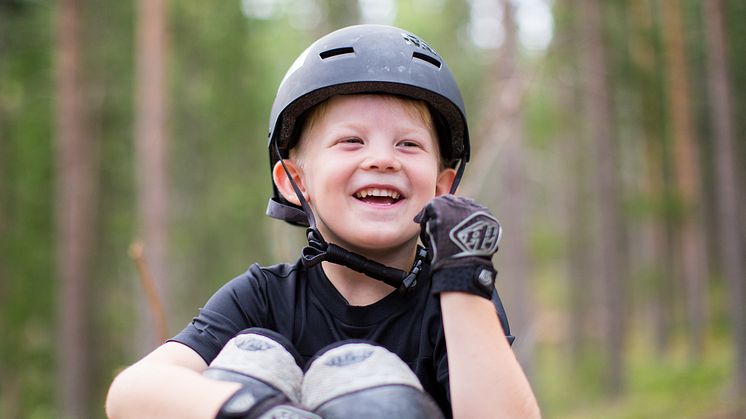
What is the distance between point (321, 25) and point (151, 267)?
1065 cm

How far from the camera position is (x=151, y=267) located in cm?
1363

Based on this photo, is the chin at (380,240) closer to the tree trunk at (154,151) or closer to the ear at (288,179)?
the ear at (288,179)

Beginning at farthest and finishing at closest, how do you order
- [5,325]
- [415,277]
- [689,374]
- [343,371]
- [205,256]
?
[205,256] → [689,374] → [5,325] → [415,277] → [343,371]

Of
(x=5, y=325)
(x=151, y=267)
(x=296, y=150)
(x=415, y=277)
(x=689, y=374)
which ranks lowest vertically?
(x=689, y=374)

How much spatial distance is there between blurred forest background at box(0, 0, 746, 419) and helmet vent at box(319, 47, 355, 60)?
22.2ft

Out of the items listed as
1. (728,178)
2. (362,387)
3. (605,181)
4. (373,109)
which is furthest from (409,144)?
(605,181)

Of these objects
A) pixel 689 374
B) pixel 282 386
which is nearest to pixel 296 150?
pixel 282 386

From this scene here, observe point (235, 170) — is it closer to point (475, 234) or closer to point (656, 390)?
point (656, 390)

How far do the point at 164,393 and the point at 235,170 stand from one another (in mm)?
20703

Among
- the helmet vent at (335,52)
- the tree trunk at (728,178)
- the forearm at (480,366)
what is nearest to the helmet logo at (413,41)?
the helmet vent at (335,52)

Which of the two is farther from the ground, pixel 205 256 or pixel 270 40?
pixel 270 40

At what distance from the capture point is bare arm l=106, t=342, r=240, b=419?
2104 millimetres

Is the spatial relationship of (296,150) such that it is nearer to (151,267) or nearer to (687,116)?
(151,267)

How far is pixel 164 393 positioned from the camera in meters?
2.21
